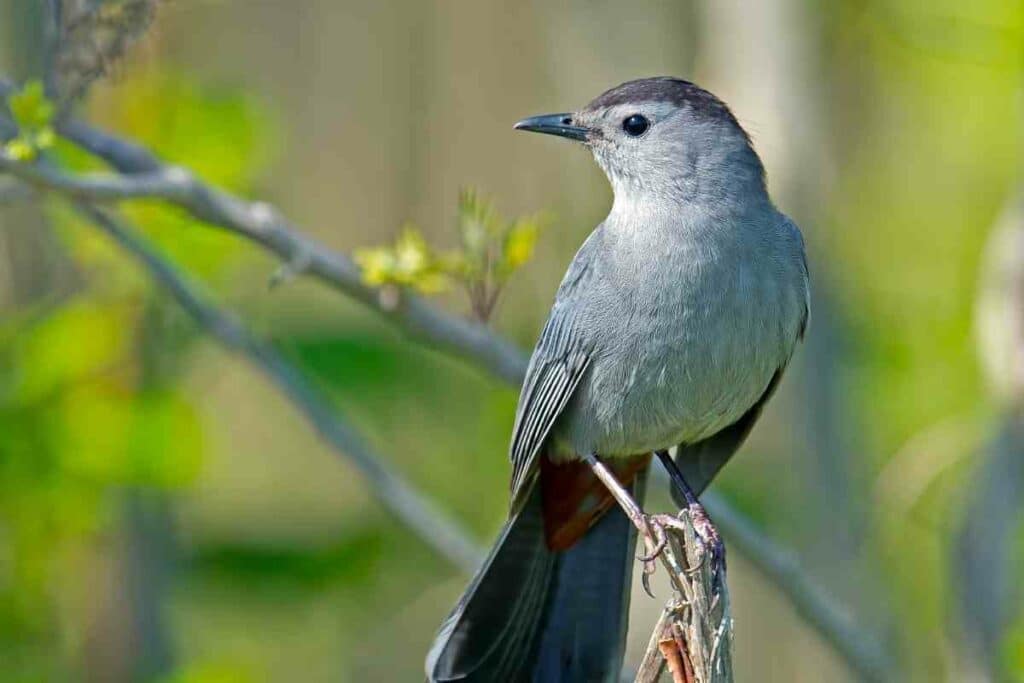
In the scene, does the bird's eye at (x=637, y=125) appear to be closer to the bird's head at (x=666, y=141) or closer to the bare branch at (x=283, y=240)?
the bird's head at (x=666, y=141)

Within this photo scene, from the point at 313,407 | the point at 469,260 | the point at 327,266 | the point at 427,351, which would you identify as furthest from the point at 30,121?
the point at 427,351

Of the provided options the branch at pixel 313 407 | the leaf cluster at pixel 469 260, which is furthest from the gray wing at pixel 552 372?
the branch at pixel 313 407

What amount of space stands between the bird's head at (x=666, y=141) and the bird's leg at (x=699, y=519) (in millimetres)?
Result: 738

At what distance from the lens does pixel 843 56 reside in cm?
759

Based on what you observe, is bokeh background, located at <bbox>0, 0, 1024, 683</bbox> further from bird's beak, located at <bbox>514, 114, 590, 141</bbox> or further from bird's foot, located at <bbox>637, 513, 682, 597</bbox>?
bird's foot, located at <bbox>637, 513, 682, 597</bbox>

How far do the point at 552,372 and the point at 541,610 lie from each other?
2.25ft

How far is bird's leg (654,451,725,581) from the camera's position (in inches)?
143

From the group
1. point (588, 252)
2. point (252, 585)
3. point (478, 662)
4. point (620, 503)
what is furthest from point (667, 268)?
point (252, 585)

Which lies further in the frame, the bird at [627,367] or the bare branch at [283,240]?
the bird at [627,367]

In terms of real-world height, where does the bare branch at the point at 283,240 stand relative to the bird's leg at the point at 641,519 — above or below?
above

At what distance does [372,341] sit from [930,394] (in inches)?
113

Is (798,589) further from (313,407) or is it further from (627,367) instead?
(313,407)

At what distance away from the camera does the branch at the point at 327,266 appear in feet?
11.1

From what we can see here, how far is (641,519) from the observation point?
377 cm
